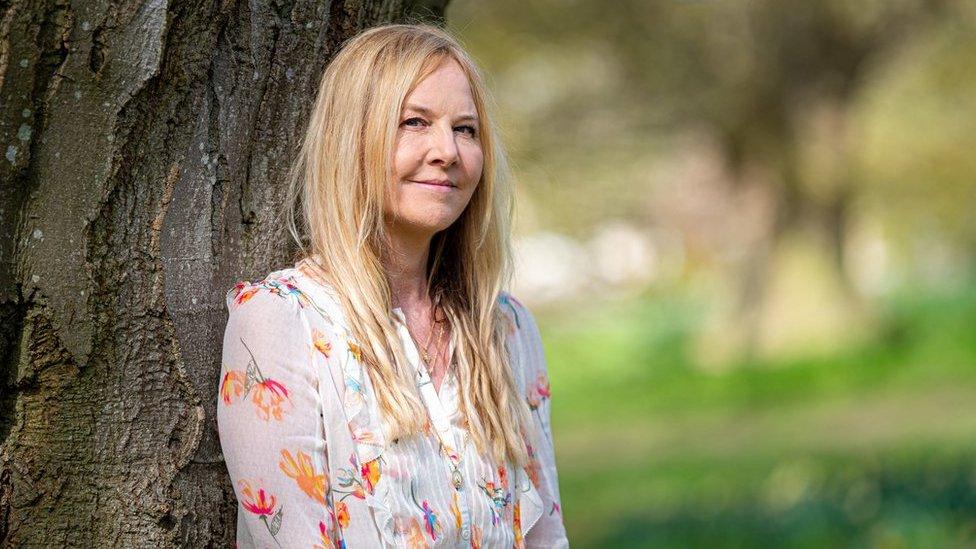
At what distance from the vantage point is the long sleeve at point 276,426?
219 cm

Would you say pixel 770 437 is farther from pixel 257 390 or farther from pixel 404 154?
pixel 257 390

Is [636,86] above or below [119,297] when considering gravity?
above

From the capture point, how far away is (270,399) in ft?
7.27

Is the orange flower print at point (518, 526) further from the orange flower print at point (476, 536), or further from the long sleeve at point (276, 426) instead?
the long sleeve at point (276, 426)

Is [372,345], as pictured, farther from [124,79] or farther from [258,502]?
[124,79]

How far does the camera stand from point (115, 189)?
2277 mm

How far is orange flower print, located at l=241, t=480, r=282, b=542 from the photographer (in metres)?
2.21

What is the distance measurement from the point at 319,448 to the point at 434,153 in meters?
0.60

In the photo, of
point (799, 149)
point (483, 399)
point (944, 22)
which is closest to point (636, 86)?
point (799, 149)

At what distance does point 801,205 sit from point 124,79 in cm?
992

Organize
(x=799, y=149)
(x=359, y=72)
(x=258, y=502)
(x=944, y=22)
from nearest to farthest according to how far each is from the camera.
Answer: (x=258, y=502), (x=359, y=72), (x=944, y=22), (x=799, y=149)

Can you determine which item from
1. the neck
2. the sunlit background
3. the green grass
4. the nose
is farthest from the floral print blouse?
the sunlit background

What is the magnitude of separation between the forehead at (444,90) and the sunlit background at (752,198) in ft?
16.5

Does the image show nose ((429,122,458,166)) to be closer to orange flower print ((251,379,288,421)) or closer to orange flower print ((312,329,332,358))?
orange flower print ((312,329,332,358))
